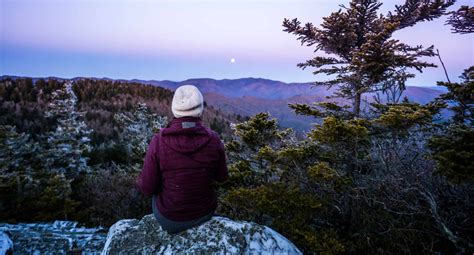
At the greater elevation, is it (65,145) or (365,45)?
(365,45)

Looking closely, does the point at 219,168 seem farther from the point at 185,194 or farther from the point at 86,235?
the point at 86,235

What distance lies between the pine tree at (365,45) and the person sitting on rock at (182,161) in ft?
12.5

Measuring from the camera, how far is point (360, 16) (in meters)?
6.44

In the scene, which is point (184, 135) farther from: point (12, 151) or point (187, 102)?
point (12, 151)

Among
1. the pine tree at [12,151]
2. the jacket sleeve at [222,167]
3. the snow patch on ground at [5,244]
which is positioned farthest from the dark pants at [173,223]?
the pine tree at [12,151]

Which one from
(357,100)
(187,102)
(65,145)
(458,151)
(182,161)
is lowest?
(65,145)

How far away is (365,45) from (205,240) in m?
4.31

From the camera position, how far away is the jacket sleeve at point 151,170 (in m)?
3.06

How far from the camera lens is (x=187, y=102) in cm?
303

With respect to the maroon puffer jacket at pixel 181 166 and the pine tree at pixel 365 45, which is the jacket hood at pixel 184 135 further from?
the pine tree at pixel 365 45

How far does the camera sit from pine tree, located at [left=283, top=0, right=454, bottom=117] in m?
5.70

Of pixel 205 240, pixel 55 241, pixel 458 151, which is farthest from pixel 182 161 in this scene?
pixel 55 241

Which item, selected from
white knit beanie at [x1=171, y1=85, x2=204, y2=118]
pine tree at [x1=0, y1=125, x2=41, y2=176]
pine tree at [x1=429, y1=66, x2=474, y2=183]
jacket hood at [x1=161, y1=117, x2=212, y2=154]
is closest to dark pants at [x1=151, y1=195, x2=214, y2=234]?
jacket hood at [x1=161, y1=117, x2=212, y2=154]

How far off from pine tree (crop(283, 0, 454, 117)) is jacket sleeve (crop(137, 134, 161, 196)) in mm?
4195
